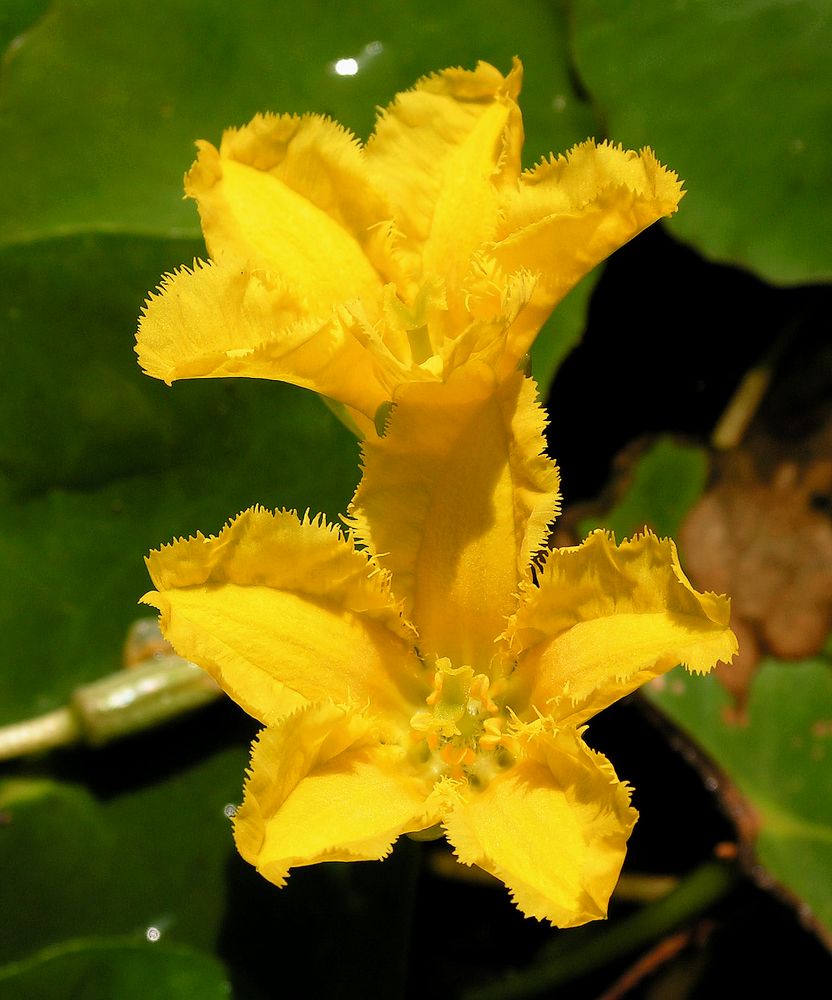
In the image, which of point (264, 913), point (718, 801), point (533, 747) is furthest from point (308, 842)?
point (718, 801)

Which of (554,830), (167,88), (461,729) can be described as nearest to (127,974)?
(461,729)

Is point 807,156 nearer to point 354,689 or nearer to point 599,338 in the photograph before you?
point 599,338

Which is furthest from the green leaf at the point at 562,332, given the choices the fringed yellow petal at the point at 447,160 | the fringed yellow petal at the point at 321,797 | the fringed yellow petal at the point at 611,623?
the fringed yellow petal at the point at 321,797

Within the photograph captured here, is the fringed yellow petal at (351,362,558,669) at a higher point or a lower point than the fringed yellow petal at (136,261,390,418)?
lower

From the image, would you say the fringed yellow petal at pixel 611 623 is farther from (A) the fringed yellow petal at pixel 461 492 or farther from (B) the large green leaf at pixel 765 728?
(B) the large green leaf at pixel 765 728

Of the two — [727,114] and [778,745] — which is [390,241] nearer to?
[727,114]

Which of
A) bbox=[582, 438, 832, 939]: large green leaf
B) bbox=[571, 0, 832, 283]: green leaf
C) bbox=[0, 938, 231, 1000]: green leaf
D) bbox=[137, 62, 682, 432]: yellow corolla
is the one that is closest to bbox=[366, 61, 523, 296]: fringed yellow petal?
bbox=[137, 62, 682, 432]: yellow corolla

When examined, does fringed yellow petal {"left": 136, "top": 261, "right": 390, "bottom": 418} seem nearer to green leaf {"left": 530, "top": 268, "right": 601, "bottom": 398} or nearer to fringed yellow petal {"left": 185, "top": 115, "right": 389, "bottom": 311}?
fringed yellow petal {"left": 185, "top": 115, "right": 389, "bottom": 311}
